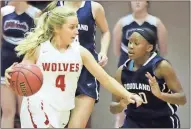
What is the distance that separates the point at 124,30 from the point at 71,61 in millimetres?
306

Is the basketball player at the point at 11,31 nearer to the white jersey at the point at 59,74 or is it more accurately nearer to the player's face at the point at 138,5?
the white jersey at the point at 59,74

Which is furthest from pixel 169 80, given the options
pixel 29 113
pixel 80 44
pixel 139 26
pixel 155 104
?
pixel 29 113

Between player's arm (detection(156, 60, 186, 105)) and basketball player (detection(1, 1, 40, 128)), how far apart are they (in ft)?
2.25

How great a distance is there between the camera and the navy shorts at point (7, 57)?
2.38 m

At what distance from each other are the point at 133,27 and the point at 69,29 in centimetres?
32

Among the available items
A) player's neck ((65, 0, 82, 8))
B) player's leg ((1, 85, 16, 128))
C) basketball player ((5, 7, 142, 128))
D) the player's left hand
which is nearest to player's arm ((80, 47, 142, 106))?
basketball player ((5, 7, 142, 128))

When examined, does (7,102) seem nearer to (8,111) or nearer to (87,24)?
(8,111)

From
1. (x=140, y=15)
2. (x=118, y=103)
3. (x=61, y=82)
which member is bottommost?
(x=118, y=103)

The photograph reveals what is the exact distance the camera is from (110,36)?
7.88 feet

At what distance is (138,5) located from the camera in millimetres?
2396

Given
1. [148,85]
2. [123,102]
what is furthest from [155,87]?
[123,102]

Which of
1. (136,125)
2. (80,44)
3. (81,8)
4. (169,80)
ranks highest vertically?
(81,8)

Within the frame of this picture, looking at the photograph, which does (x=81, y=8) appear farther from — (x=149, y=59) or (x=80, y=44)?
(x=149, y=59)

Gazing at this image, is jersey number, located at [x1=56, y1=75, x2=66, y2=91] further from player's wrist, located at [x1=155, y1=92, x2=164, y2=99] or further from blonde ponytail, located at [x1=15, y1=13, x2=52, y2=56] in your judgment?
player's wrist, located at [x1=155, y1=92, x2=164, y2=99]
